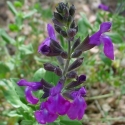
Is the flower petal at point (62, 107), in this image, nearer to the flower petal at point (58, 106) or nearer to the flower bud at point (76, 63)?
the flower petal at point (58, 106)

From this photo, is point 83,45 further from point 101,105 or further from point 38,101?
point 101,105

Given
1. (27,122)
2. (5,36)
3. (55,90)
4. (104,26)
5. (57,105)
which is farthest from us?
(5,36)

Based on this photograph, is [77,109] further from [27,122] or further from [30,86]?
[27,122]

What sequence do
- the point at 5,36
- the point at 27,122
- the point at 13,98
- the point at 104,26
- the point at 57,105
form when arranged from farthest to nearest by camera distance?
the point at 5,36 < the point at 13,98 < the point at 27,122 < the point at 104,26 < the point at 57,105

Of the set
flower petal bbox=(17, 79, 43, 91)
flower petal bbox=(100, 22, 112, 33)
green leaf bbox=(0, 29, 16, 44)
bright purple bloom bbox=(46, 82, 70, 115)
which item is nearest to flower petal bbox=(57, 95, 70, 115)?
bright purple bloom bbox=(46, 82, 70, 115)

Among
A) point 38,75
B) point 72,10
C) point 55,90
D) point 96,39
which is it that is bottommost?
point 55,90

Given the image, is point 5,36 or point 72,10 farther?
point 5,36

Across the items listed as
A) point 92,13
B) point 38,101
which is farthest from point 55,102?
point 92,13

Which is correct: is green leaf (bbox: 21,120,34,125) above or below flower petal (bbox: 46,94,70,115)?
below

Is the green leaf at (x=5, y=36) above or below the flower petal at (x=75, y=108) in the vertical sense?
above

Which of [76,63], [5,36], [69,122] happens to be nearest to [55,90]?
[76,63]

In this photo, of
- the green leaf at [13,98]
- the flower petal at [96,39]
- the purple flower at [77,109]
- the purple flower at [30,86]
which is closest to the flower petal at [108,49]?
the flower petal at [96,39]

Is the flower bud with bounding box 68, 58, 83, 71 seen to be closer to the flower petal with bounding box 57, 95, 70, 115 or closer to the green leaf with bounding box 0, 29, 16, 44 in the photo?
the flower petal with bounding box 57, 95, 70, 115
